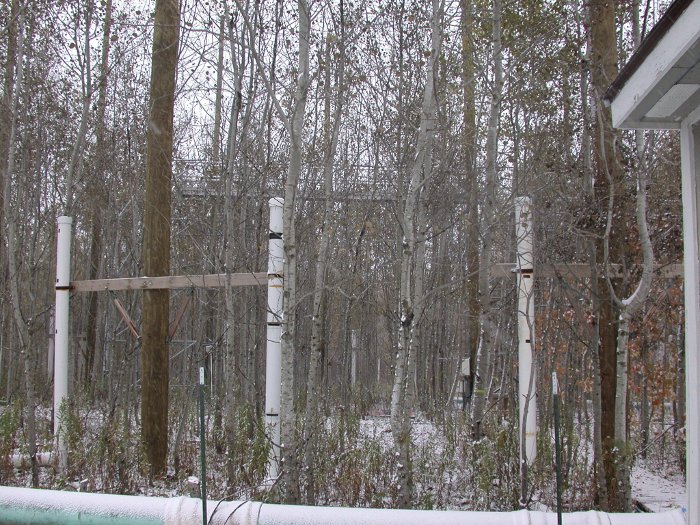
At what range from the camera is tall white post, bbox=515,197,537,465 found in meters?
5.23

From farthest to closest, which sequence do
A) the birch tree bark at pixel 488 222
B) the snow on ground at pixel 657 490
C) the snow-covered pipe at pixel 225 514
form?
1. the birch tree bark at pixel 488 222
2. the snow on ground at pixel 657 490
3. the snow-covered pipe at pixel 225 514

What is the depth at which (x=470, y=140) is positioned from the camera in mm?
7176

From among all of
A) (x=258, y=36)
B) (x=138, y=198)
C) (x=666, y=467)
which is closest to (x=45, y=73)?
(x=258, y=36)

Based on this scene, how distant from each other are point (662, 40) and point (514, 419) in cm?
414

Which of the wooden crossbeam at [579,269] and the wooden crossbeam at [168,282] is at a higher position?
the wooden crossbeam at [579,269]

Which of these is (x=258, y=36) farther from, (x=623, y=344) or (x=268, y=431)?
(x=623, y=344)

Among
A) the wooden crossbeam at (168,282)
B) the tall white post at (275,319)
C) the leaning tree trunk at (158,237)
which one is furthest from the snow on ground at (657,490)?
the leaning tree trunk at (158,237)

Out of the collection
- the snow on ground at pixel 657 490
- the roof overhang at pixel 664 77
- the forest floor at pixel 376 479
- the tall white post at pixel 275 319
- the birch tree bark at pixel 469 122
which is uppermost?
the birch tree bark at pixel 469 122

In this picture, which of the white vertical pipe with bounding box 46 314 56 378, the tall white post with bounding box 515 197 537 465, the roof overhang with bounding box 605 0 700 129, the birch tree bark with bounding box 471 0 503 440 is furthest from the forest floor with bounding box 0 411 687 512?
the white vertical pipe with bounding box 46 314 56 378

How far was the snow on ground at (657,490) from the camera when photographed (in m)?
5.44

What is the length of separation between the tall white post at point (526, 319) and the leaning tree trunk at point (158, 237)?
3.18 m

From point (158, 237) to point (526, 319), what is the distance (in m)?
3.40

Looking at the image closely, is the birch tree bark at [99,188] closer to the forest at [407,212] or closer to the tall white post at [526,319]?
the forest at [407,212]

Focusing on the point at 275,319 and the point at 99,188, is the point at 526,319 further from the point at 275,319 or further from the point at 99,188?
the point at 99,188
